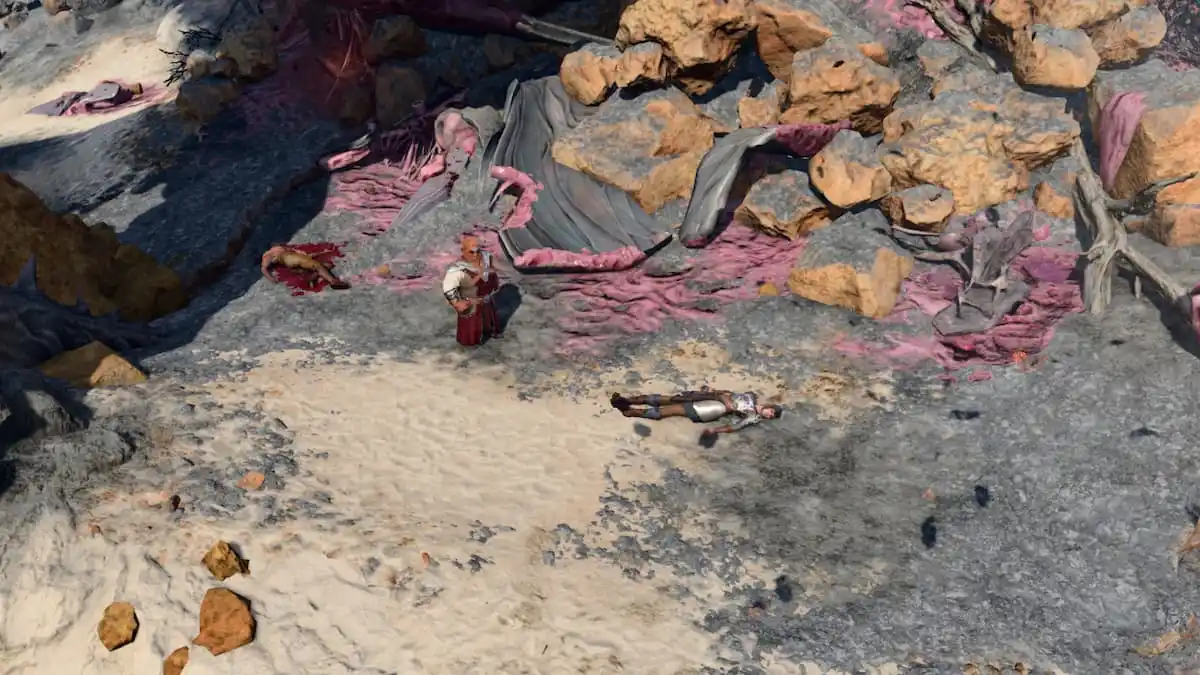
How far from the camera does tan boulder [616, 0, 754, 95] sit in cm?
1291

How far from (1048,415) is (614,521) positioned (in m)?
4.72

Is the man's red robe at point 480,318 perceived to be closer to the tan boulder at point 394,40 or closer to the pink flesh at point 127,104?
the tan boulder at point 394,40

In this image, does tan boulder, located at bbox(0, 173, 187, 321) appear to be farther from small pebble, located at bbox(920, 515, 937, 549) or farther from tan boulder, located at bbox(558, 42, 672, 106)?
small pebble, located at bbox(920, 515, 937, 549)

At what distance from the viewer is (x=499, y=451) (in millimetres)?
8297

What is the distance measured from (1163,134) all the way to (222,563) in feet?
37.9

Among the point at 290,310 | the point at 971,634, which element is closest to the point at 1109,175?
the point at 971,634

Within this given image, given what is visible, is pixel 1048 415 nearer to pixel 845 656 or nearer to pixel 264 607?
pixel 845 656

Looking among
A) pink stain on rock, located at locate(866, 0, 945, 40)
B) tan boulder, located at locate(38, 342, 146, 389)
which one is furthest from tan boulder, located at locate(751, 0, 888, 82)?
tan boulder, located at locate(38, 342, 146, 389)

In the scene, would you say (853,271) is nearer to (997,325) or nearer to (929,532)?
(997,325)

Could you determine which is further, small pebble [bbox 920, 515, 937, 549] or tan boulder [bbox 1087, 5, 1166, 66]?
tan boulder [bbox 1087, 5, 1166, 66]

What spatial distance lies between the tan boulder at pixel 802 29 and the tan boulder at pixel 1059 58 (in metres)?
2.17

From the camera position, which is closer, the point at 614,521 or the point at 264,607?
the point at 264,607

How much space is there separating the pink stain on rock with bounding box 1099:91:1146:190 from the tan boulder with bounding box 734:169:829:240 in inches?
148

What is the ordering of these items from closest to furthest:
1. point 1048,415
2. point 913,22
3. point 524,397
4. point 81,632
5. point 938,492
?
point 81,632, point 938,492, point 1048,415, point 524,397, point 913,22
